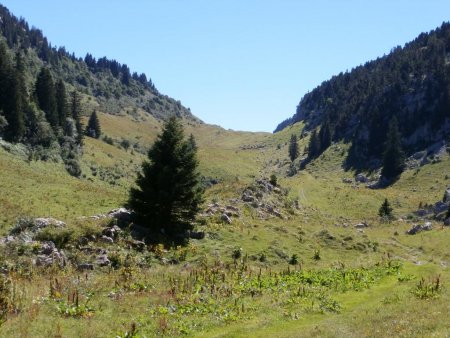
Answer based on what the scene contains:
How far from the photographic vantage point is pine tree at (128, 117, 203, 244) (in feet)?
99.5

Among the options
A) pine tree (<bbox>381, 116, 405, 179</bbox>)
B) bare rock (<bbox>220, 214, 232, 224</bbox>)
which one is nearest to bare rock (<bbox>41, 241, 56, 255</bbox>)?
bare rock (<bbox>220, 214, 232, 224</bbox>)

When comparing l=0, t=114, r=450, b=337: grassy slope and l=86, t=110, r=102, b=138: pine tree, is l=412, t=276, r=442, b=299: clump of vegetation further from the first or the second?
l=86, t=110, r=102, b=138: pine tree

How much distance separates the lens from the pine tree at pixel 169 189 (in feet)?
99.5

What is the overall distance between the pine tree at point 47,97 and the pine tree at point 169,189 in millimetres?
65421

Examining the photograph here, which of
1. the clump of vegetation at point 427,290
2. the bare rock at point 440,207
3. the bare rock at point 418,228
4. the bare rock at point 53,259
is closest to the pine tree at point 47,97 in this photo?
the bare rock at point 418,228

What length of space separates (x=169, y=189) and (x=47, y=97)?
236ft

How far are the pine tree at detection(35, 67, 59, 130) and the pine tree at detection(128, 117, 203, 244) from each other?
65.4 meters

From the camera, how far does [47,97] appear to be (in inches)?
3617

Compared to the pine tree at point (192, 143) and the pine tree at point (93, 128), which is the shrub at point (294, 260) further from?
the pine tree at point (93, 128)

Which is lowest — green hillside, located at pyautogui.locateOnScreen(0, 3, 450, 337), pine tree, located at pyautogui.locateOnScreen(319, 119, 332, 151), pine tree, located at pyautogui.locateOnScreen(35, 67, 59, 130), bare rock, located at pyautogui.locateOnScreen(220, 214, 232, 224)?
green hillside, located at pyautogui.locateOnScreen(0, 3, 450, 337)

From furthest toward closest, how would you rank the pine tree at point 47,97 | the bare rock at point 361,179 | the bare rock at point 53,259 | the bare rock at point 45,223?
the bare rock at point 361,179 < the pine tree at point 47,97 < the bare rock at point 45,223 < the bare rock at point 53,259

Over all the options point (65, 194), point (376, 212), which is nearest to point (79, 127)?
point (65, 194)

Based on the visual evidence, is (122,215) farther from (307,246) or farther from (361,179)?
(361,179)

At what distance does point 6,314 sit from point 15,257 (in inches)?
286
